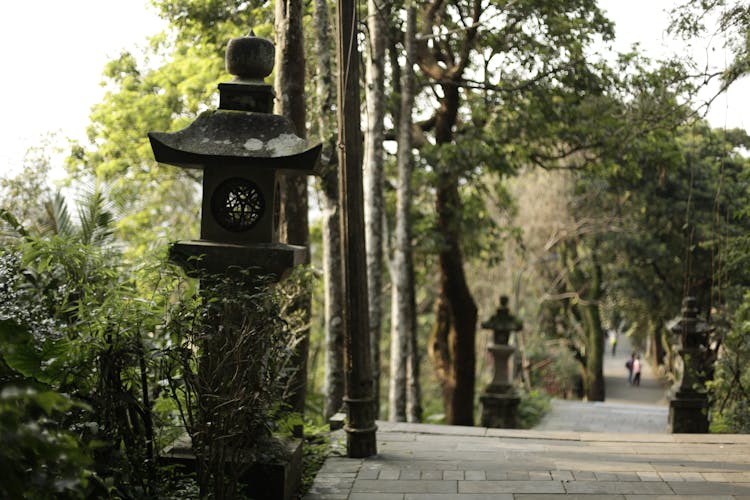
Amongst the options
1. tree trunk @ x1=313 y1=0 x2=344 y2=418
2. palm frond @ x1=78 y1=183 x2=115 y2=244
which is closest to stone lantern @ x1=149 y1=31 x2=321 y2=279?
palm frond @ x1=78 y1=183 x2=115 y2=244

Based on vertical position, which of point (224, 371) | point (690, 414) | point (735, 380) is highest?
point (224, 371)

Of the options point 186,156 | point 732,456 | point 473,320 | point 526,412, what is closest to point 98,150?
point 473,320

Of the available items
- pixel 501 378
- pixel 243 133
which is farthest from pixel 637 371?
pixel 243 133

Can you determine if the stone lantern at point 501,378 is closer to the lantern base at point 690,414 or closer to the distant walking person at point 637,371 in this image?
the lantern base at point 690,414

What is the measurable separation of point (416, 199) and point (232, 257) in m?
13.9

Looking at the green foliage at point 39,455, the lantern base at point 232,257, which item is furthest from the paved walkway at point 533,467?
the green foliage at point 39,455

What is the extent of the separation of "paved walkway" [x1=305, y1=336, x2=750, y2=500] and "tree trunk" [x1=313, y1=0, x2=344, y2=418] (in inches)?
64.9

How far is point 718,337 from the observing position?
13.1 metres

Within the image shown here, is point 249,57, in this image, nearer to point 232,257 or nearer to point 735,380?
point 232,257

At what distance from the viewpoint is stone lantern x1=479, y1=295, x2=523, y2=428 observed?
14305mm

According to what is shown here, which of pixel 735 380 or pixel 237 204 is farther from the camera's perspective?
pixel 735 380

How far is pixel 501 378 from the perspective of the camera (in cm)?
1494

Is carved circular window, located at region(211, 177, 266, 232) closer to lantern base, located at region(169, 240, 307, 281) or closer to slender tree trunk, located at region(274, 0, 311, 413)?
lantern base, located at region(169, 240, 307, 281)

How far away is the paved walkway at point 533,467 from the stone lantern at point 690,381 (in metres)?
3.75
